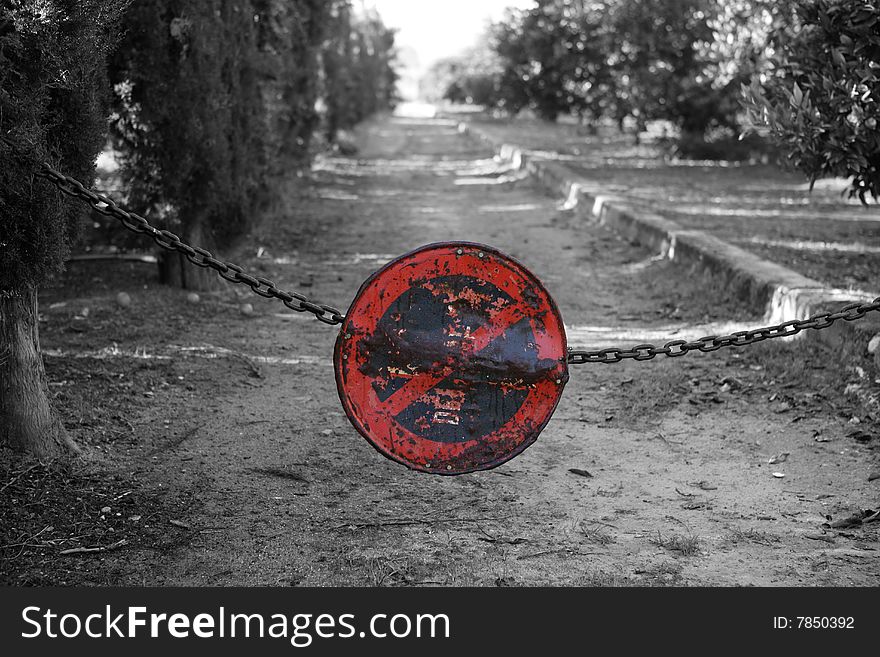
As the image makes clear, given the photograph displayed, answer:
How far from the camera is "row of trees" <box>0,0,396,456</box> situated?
379 cm

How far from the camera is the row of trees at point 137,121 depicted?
149 inches

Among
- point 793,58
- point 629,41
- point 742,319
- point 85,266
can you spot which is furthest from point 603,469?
point 629,41

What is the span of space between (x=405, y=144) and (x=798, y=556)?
86.3ft

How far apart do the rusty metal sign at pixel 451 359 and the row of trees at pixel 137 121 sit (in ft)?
4.48

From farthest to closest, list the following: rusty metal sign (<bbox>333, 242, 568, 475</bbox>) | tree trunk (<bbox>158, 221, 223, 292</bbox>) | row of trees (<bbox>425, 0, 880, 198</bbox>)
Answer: tree trunk (<bbox>158, 221, 223, 292</bbox>) → row of trees (<bbox>425, 0, 880, 198</bbox>) → rusty metal sign (<bbox>333, 242, 568, 475</bbox>)

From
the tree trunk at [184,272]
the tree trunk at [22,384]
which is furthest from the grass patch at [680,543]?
the tree trunk at [184,272]

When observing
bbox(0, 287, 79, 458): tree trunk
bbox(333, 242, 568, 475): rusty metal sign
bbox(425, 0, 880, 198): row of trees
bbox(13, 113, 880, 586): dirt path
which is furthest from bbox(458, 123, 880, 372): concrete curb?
bbox(0, 287, 79, 458): tree trunk

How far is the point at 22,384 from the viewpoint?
4203mm

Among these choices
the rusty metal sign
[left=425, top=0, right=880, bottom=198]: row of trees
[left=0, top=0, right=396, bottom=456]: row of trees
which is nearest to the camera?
the rusty metal sign

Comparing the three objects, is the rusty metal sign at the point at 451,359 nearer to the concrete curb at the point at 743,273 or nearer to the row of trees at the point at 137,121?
the row of trees at the point at 137,121

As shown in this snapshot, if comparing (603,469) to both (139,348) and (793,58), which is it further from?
(793,58)

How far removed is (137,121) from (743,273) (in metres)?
4.46

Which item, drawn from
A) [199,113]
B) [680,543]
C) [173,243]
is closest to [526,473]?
[680,543]

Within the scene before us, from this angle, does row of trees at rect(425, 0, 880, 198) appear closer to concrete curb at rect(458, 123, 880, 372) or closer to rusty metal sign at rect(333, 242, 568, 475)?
concrete curb at rect(458, 123, 880, 372)
